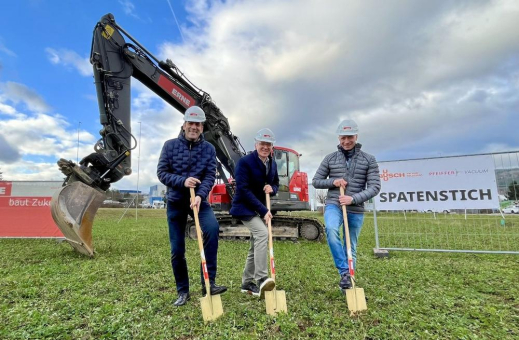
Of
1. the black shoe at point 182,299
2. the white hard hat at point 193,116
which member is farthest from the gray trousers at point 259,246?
the white hard hat at point 193,116

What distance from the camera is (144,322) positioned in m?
2.85

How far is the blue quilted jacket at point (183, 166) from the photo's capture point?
11.1ft

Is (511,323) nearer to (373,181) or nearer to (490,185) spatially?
(373,181)

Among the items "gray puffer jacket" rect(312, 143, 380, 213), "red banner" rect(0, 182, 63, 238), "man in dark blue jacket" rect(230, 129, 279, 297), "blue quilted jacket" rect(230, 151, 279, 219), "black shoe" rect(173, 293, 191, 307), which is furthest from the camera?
"red banner" rect(0, 182, 63, 238)

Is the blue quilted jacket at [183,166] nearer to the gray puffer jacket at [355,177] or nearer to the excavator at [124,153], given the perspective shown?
the gray puffer jacket at [355,177]

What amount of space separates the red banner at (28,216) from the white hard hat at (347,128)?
877cm

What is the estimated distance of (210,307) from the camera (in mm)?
2857

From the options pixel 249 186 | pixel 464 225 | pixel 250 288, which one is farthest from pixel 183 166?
pixel 464 225

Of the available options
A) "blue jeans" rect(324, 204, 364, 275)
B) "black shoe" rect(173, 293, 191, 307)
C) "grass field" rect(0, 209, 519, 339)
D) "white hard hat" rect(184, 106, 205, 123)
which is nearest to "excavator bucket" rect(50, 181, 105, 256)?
"grass field" rect(0, 209, 519, 339)

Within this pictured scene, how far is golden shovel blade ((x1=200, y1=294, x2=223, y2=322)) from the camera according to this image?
283cm

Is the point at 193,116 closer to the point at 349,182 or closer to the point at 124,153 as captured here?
the point at 349,182

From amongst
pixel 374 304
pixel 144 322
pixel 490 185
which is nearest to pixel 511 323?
pixel 374 304

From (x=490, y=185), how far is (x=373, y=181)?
3887 millimetres

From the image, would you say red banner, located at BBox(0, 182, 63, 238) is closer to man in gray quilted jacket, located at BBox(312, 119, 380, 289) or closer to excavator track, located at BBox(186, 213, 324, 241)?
excavator track, located at BBox(186, 213, 324, 241)
